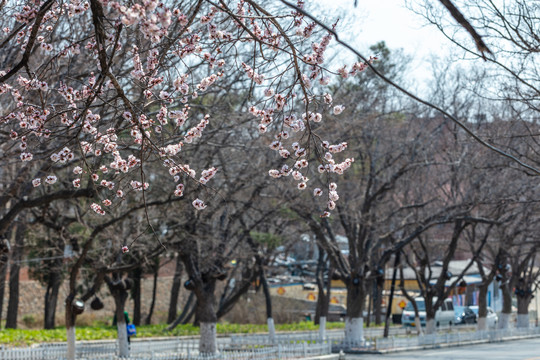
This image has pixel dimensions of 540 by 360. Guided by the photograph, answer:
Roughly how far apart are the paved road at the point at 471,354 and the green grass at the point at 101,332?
31.2 feet

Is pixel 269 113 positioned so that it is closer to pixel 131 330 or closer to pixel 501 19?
pixel 501 19

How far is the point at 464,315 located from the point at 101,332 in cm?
2551

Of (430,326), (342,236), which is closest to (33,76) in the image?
(430,326)

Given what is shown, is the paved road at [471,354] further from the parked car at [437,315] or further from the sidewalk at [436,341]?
the parked car at [437,315]

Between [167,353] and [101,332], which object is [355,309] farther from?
[101,332]

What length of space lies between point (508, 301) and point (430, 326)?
10.1m

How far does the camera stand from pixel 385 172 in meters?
26.7

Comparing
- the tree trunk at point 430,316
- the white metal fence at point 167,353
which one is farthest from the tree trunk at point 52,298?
the tree trunk at point 430,316

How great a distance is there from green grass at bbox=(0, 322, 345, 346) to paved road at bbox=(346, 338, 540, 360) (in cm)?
951

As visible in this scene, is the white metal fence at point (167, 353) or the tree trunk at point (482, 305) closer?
the white metal fence at point (167, 353)

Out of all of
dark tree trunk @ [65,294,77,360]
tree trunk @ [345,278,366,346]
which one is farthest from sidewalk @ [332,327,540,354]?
dark tree trunk @ [65,294,77,360]

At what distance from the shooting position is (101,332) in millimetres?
31766

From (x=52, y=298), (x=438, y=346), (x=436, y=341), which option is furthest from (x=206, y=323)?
(x=52, y=298)

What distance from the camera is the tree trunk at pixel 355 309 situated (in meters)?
25.7
